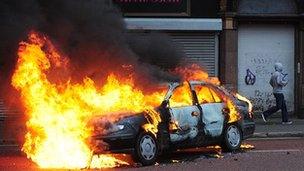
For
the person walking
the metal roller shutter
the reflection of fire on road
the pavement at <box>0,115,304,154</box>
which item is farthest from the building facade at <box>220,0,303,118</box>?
the reflection of fire on road

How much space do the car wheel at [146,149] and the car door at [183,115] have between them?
0.51 meters

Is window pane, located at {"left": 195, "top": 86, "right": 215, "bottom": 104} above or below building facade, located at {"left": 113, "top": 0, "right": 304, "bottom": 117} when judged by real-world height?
below

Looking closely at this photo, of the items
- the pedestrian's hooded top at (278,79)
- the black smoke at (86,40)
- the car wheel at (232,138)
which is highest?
the black smoke at (86,40)

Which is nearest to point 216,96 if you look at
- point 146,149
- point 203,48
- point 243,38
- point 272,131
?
point 146,149

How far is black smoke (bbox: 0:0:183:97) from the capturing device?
38.4 ft

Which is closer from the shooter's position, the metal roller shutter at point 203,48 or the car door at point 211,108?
the car door at point 211,108

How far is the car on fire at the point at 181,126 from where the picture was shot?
34.8 feet

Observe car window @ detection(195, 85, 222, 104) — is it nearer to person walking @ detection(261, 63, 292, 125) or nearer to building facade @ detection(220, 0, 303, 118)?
person walking @ detection(261, 63, 292, 125)

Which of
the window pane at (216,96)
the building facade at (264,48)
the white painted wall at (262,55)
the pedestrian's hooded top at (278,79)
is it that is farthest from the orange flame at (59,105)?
the white painted wall at (262,55)

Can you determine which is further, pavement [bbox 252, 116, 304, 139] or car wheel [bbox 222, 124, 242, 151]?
pavement [bbox 252, 116, 304, 139]

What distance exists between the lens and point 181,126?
11.4 meters

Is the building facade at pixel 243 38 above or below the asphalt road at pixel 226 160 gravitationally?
above

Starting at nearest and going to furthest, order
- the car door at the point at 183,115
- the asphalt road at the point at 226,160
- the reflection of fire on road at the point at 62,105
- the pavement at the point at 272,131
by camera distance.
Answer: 1. the reflection of fire on road at the point at 62,105
2. the asphalt road at the point at 226,160
3. the car door at the point at 183,115
4. the pavement at the point at 272,131

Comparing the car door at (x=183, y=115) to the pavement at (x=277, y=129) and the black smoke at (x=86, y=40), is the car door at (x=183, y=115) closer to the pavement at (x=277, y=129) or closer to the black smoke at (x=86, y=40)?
the black smoke at (x=86, y=40)
